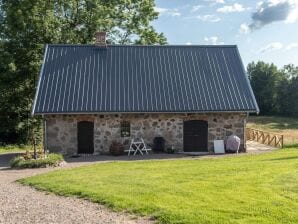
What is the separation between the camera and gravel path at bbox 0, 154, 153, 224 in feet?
31.8

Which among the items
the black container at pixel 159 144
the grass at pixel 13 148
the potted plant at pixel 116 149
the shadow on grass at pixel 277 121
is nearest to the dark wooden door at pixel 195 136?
the black container at pixel 159 144

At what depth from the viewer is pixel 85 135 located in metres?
23.4

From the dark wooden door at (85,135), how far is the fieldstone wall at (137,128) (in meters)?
0.22

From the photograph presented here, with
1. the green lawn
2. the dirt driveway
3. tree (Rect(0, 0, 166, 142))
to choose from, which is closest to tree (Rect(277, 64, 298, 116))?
tree (Rect(0, 0, 166, 142))

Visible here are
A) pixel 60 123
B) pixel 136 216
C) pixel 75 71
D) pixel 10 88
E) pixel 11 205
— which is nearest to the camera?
pixel 136 216

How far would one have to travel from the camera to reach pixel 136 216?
32.2ft

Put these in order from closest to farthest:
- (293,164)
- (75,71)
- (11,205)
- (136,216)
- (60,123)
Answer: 1. (136,216)
2. (11,205)
3. (293,164)
4. (60,123)
5. (75,71)

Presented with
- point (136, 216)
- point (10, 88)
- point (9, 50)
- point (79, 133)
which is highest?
point (9, 50)

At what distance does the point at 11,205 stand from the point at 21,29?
22336mm

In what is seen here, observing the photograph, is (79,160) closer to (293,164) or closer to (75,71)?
(75,71)

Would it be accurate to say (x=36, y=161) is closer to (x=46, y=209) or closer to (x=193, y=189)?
(x=46, y=209)

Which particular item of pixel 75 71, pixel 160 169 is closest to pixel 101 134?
pixel 75 71

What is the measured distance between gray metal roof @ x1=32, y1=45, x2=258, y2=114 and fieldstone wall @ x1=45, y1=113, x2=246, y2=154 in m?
0.53

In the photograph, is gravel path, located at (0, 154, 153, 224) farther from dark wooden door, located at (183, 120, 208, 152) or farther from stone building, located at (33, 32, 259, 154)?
dark wooden door, located at (183, 120, 208, 152)
